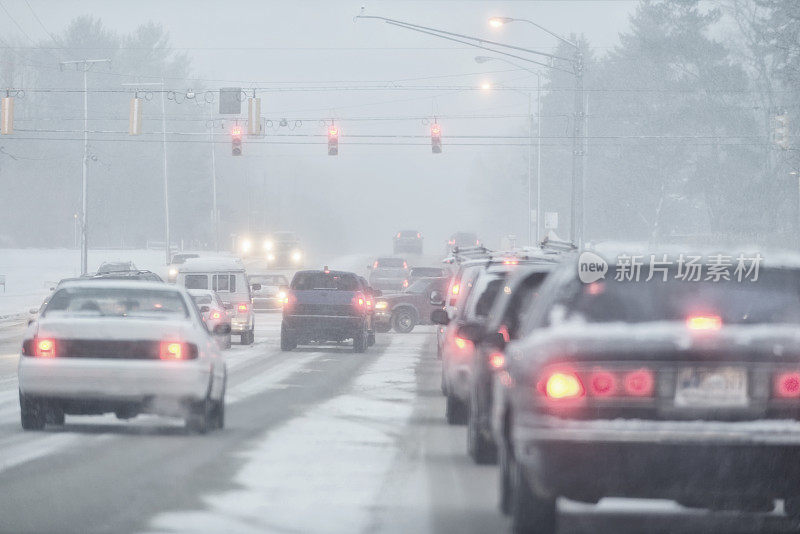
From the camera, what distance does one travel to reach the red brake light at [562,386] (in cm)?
823

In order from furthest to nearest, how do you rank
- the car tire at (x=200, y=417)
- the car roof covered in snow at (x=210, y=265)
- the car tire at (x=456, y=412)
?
the car roof covered in snow at (x=210, y=265) → the car tire at (x=456, y=412) → the car tire at (x=200, y=417)

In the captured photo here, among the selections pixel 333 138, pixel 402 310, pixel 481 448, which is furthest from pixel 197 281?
pixel 481 448

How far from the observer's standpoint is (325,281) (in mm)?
33125

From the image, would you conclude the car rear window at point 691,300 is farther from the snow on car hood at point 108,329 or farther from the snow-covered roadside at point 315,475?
the snow on car hood at point 108,329

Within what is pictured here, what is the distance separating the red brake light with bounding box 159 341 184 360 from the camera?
1445 cm

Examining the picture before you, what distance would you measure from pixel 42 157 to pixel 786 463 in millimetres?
128883

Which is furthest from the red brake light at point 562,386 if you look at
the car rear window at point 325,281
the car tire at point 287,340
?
the car rear window at point 325,281

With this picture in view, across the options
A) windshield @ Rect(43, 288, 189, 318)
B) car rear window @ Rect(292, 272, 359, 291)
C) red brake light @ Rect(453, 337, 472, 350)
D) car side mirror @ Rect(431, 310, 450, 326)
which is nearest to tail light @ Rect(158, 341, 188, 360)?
windshield @ Rect(43, 288, 189, 318)

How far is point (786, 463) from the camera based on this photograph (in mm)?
8102

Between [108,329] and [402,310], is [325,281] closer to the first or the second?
[402,310]

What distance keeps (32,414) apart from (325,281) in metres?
18.3

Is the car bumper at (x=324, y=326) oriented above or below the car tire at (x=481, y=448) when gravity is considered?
below

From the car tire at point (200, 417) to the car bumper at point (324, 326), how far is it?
16937 millimetres

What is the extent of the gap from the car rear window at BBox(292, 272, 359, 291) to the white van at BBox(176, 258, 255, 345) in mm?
2702
